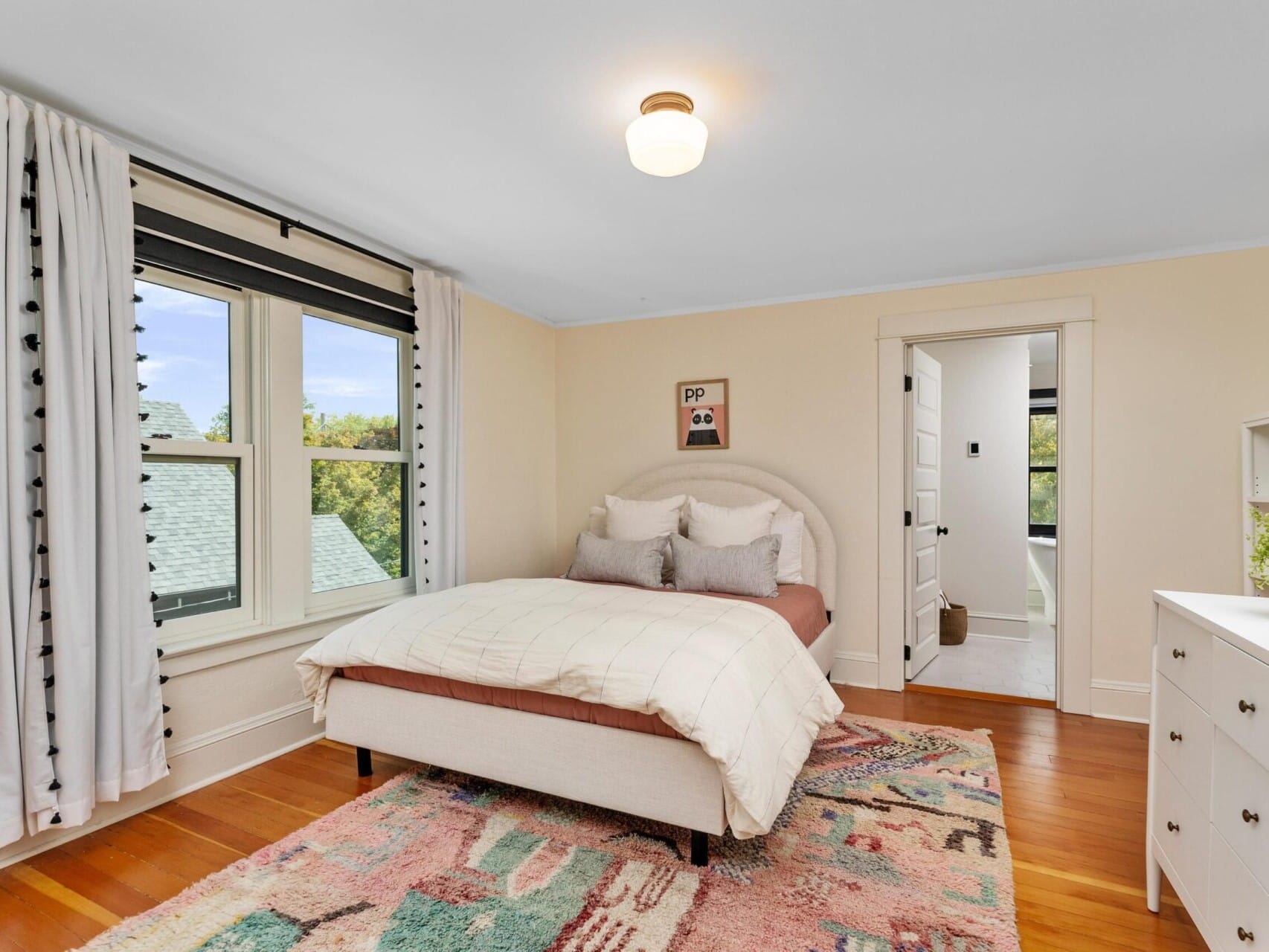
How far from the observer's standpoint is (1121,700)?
3438mm

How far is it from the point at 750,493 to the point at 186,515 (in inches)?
115

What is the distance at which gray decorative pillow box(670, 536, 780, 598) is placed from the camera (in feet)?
11.2

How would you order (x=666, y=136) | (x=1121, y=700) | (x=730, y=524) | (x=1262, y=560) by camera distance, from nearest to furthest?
(x=1262, y=560) < (x=666, y=136) < (x=1121, y=700) < (x=730, y=524)

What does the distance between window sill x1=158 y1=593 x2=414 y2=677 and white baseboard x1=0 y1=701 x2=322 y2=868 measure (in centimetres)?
29

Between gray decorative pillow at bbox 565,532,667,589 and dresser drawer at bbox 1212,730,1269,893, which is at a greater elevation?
gray decorative pillow at bbox 565,532,667,589

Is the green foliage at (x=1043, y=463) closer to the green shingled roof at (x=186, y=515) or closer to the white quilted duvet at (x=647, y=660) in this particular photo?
the white quilted duvet at (x=647, y=660)

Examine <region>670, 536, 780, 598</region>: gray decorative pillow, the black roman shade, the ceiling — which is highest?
the ceiling

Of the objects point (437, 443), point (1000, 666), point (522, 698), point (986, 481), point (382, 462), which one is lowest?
point (1000, 666)

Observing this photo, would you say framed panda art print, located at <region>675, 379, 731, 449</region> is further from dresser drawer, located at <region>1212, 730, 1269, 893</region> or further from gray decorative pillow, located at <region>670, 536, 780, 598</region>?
dresser drawer, located at <region>1212, 730, 1269, 893</region>

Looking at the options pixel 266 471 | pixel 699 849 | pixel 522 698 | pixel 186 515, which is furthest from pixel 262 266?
pixel 699 849

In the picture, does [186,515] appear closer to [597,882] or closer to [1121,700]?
[597,882]

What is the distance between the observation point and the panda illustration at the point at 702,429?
14.4 ft

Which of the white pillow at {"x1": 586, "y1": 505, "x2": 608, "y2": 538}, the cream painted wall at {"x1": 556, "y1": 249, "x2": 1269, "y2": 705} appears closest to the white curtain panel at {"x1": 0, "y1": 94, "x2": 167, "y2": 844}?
the white pillow at {"x1": 586, "y1": 505, "x2": 608, "y2": 538}

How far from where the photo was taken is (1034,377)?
6.69 metres
